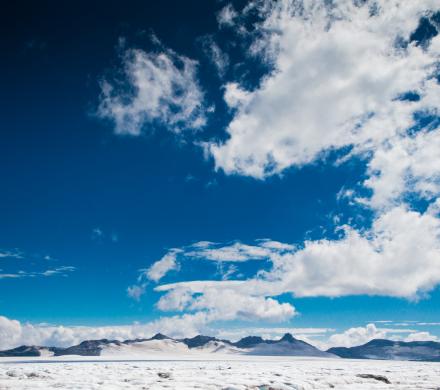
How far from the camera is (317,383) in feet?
65.4

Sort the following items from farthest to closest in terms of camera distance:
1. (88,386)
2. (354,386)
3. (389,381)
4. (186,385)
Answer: (389,381)
(354,386)
(186,385)
(88,386)

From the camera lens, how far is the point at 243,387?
16484 millimetres

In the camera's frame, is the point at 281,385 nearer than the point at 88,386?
No

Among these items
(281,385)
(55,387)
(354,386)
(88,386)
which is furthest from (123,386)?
(354,386)

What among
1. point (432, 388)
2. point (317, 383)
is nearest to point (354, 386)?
point (317, 383)

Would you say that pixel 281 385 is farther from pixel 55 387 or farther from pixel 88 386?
pixel 55 387

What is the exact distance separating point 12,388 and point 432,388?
2062 cm

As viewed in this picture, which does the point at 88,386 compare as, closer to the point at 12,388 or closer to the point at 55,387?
the point at 55,387

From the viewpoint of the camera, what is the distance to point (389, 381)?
75.2 feet

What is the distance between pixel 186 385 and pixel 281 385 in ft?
14.9

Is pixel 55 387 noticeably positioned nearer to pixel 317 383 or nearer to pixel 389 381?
pixel 317 383

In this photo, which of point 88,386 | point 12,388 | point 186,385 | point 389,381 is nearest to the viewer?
point 12,388

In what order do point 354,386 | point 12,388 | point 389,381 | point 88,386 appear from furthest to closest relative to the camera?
point 389,381 → point 354,386 → point 88,386 → point 12,388

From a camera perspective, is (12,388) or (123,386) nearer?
(12,388)
